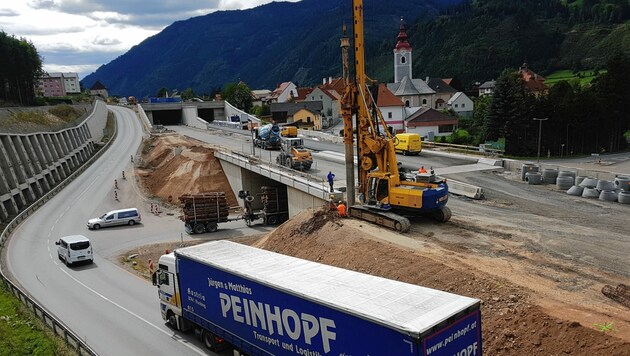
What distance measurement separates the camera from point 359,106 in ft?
81.0

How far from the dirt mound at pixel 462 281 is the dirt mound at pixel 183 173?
2507 cm

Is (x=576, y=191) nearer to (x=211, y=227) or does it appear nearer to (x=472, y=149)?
(x=472, y=149)

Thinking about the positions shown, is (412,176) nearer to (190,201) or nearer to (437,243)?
(437,243)

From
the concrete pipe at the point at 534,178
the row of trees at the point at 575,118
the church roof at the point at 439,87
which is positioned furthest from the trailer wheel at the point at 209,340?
the church roof at the point at 439,87

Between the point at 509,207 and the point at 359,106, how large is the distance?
10.6 m

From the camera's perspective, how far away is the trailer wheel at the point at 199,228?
37.5 meters

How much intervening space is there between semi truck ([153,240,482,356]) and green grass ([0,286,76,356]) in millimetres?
4324


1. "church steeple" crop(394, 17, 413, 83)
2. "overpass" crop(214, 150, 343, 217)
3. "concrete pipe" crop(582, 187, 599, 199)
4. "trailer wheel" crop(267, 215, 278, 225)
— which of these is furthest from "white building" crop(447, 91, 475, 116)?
"concrete pipe" crop(582, 187, 599, 199)

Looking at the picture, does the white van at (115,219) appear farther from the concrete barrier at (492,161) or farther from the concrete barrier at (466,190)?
the concrete barrier at (492,161)

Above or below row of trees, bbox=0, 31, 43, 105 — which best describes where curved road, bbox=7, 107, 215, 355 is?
below

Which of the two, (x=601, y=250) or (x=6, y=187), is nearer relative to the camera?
(x=601, y=250)

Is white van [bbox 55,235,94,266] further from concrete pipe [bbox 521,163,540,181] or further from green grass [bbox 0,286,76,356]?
concrete pipe [bbox 521,163,540,181]

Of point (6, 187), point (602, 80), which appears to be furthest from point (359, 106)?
point (602, 80)

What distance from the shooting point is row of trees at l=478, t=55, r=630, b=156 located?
47.8 m
